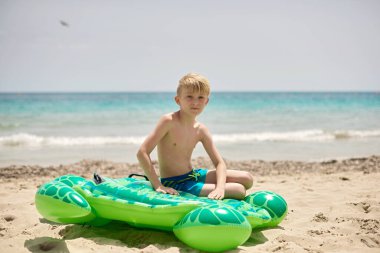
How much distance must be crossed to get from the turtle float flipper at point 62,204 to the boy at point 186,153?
59 cm

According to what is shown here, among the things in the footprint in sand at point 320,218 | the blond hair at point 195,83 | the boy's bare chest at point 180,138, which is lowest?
the footprint in sand at point 320,218

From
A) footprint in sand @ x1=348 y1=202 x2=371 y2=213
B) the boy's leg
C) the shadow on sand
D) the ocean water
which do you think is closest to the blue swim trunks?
the boy's leg

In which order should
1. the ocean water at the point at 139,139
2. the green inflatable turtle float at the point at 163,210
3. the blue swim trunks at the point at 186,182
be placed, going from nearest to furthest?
1. the green inflatable turtle float at the point at 163,210
2. the blue swim trunks at the point at 186,182
3. the ocean water at the point at 139,139

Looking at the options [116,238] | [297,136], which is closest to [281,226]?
[116,238]

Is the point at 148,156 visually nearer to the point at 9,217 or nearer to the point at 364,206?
the point at 9,217

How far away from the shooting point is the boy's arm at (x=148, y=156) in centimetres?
356

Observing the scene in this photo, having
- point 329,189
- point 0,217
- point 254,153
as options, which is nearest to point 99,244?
point 0,217

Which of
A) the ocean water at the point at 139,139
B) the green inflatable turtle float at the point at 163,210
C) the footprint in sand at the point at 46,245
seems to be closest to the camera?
the green inflatable turtle float at the point at 163,210

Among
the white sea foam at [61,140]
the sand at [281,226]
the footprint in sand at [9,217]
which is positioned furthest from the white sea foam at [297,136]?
the footprint in sand at [9,217]

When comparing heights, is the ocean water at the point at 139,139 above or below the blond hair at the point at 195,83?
below

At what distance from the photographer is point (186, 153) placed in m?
3.83

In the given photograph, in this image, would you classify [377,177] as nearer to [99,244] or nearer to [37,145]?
[99,244]

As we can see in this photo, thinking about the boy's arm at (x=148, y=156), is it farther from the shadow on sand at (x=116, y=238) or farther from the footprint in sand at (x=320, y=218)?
the footprint in sand at (x=320, y=218)

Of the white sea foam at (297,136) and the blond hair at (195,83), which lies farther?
the white sea foam at (297,136)
